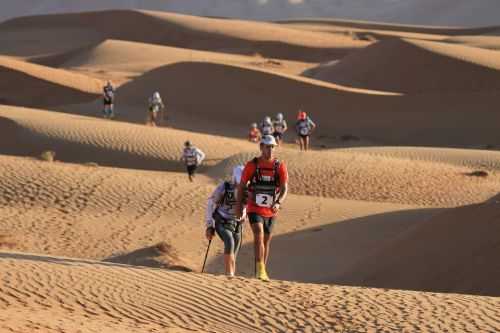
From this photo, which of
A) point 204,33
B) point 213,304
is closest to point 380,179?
point 213,304

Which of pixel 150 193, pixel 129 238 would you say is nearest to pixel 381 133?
pixel 150 193

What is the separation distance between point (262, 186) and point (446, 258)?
172 inches

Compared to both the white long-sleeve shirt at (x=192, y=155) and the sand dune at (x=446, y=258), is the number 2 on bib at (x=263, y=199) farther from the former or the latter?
the white long-sleeve shirt at (x=192, y=155)

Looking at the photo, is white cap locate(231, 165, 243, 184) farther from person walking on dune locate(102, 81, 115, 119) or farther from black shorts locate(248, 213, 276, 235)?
person walking on dune locate(102, 81, 115, 119)

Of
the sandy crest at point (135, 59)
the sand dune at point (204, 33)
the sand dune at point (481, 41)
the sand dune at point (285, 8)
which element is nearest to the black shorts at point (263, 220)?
the sandy crest at point (135, 59)

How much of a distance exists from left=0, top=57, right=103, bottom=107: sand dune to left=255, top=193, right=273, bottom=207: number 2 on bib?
107 ft

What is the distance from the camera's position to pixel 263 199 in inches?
404

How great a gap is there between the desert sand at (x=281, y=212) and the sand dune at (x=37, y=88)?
80 millimetres

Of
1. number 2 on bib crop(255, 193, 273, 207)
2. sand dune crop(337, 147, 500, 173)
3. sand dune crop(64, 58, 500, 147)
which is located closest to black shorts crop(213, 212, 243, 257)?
number 2 on bib crop(255, 193, 273, 207)

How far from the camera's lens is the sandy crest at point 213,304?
29.6ft

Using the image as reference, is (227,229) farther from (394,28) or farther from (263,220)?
(394,28)

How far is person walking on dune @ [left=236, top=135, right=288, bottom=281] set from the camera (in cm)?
1009

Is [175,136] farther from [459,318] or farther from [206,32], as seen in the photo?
[206,32]

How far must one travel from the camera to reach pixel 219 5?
123 m
